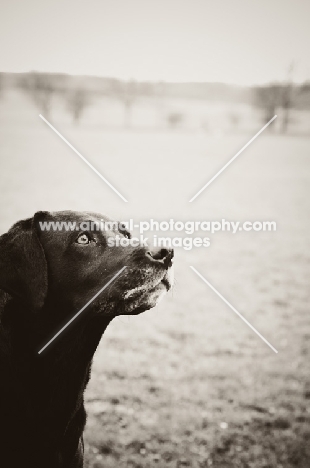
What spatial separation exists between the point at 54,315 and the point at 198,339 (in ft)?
11.5

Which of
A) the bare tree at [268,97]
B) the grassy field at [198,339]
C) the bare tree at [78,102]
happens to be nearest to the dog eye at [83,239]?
the grassy field at [198,339]

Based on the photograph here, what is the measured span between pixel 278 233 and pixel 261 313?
5.42m

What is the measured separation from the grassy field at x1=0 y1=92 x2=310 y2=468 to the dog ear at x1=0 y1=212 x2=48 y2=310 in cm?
199

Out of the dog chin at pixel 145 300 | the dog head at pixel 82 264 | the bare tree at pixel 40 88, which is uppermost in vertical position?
the bare tree at pixel 40 88

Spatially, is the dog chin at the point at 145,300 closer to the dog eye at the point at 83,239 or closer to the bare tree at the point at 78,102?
the dog eye at the point at 83,239

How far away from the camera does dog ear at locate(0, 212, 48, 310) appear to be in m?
2.17

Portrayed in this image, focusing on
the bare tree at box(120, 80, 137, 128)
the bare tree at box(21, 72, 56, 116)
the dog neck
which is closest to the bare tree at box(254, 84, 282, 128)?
the bare tree at box(120, 80, 137, 128)

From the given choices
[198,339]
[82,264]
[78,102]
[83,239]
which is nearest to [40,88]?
[78,102]

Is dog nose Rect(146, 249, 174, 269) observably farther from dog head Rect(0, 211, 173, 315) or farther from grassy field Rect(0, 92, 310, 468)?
grassy field Rect(0, 92, 310, 468)

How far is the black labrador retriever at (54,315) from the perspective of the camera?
2211mm

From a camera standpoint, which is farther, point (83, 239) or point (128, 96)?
point (128, 96)

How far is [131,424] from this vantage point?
376 cm

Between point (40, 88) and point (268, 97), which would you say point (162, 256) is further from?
point (268, 97)

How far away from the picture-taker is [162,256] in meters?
2.41
